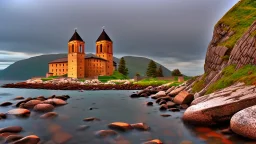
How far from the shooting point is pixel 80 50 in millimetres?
103562

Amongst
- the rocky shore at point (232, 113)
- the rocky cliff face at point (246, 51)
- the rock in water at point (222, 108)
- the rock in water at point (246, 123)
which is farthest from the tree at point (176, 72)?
the rock in water at point (246, 123)

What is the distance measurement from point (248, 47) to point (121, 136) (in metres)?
13.9

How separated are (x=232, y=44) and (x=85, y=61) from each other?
289 ft

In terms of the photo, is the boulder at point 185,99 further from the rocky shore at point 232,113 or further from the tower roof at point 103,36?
the tower roof at point 103,36

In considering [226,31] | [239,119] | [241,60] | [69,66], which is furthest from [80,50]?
[239,119]

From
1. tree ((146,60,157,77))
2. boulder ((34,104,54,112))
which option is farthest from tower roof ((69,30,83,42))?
boulder ((34,104,54,112))

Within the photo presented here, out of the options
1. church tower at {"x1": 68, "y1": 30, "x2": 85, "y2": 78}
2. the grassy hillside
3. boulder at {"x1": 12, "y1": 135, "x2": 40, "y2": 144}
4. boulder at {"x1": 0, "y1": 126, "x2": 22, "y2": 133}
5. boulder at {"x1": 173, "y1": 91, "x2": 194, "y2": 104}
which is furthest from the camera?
church tower at {"x1": 68, "y1": 30, "x2": 85, "y2": 78}

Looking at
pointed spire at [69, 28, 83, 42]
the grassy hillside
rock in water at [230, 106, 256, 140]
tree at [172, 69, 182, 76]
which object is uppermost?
pointed spire at [69, 28, 83, 42]

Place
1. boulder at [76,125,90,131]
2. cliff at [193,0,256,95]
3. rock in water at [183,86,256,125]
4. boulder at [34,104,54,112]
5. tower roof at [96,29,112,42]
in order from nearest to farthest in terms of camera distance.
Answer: rock in water at [183,86,256,125] → boulder at [76,125,90,131] → boulder at [34,104,54,112] → cliff at [193,0,256,95] → tower roof at [96,29,112,42]

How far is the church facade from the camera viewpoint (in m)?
100

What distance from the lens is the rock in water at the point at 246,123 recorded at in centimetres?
851

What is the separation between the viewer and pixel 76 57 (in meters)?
99.4

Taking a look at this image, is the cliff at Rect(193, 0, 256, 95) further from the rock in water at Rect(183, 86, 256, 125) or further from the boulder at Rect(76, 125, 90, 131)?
the boulder at Rect(76, 125, 90, 131)

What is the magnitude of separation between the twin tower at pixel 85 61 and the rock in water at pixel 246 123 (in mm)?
92548
